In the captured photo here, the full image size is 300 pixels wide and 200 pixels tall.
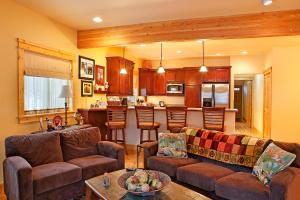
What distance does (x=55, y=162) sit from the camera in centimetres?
314

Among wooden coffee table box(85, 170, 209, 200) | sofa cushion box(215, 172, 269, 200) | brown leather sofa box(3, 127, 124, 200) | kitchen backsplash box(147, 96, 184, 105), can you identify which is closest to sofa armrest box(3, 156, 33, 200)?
brown leather sofa box(3, 127, 124, 200)

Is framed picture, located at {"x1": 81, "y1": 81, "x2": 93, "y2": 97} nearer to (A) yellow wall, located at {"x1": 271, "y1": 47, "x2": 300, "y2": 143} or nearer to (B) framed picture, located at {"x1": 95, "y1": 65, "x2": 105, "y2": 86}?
(B) framed picture, located at {"x1": 95, "y1": 65, "x2": 105, "y2": 86}

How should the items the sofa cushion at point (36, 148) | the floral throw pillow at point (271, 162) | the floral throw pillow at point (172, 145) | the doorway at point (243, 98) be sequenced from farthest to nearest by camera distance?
the doorway at point (243, 98)
the floral throw pillow at point (172, 145)
the sofa cushion at point (36, 148)
the floral throw pillow at point (271, 162)

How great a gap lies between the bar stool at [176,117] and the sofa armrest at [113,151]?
149 cm

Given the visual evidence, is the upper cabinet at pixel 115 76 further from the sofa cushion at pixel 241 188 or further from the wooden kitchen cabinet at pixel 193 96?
the sofa cushion at pixel 241 188

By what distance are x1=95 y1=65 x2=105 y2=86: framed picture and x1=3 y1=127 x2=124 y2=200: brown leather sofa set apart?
7.67ft

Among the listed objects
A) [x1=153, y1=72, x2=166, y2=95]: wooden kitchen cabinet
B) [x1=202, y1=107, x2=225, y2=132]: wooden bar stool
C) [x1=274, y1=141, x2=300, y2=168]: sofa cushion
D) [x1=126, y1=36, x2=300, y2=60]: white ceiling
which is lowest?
[x1=274, y1=141, x2=300, y2=168]: sofa cushion

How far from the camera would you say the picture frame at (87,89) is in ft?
17.6

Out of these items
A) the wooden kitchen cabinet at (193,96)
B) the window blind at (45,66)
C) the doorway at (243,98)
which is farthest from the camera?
the doorway at (243,98)

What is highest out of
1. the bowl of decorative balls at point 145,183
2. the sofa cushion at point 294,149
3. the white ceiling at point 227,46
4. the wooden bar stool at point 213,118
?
the white ceiling at point 227,46

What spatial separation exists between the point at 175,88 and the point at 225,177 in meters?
5.90

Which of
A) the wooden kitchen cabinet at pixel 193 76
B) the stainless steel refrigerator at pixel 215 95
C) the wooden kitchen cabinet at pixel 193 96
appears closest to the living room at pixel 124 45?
the wooden kitchen cabinet at pixel 193 76

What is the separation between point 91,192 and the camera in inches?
93.0

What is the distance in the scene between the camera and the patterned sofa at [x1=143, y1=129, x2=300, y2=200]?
2211 mm
